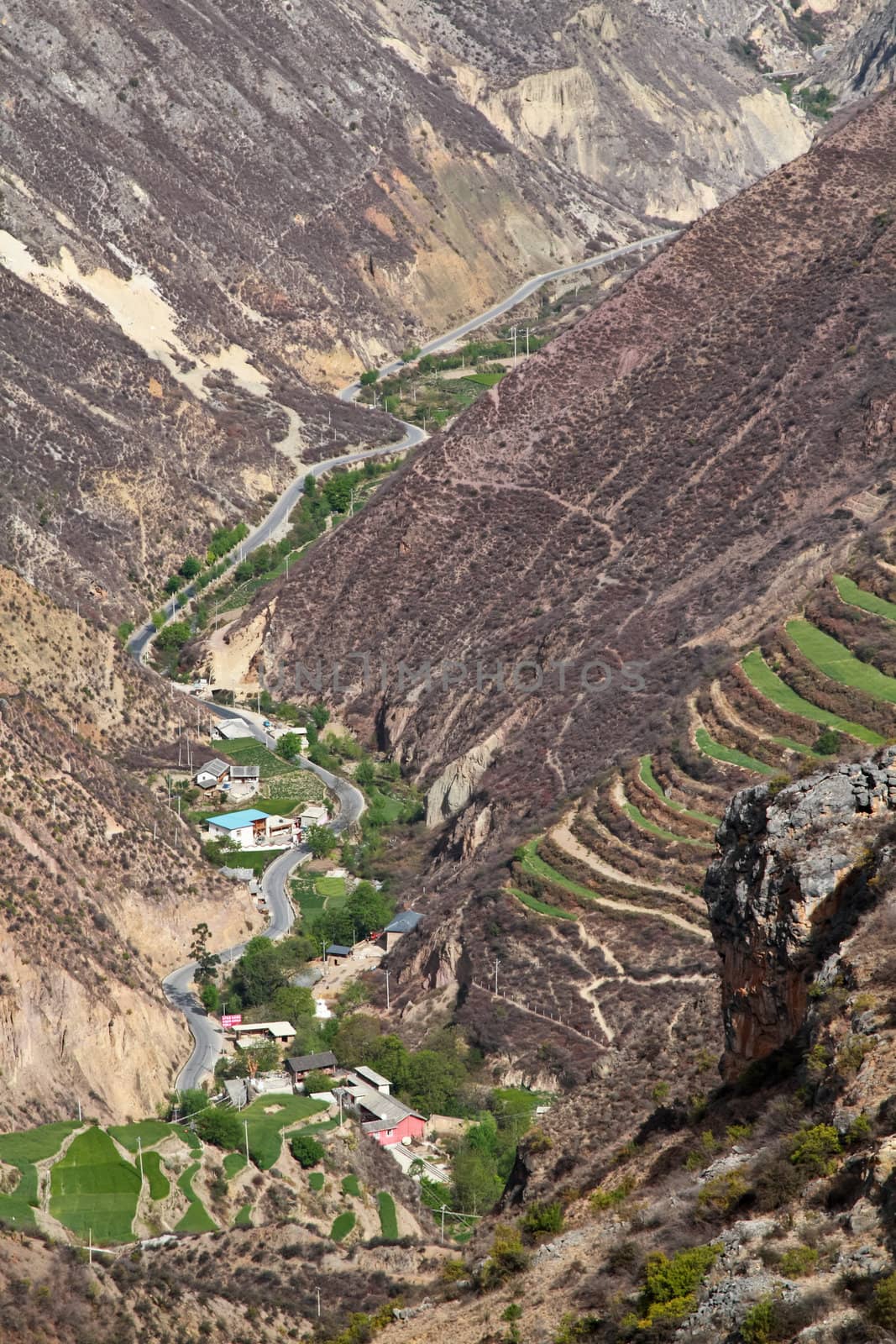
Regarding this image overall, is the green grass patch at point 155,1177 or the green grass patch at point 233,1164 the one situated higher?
the green grass patch at point 155,1177

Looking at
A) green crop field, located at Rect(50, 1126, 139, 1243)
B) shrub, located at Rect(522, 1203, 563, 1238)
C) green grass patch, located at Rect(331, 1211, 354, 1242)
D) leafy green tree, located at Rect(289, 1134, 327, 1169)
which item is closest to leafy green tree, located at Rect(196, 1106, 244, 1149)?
leafy green tree, located at Rect(289, 1134, 327, 1169)

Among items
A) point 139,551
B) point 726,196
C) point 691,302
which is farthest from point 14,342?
point 726,196

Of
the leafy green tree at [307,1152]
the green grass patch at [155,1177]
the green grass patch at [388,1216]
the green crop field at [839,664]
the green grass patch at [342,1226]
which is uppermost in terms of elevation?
the green grass patch at [155,1177]

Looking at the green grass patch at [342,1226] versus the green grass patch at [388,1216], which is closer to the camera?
the green grass patch at [342,1226]

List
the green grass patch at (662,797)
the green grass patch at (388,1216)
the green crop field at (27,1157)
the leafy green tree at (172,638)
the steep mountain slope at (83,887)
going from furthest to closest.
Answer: the leafy green tree at (172,638), the green grass patch at (662,797), the steep mountain slope at (83,887), the green grass patch at (388,1216), the green crop field at (27,1157)

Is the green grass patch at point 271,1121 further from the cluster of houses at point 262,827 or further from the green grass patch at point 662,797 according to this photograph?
the cluster of houses at point 262,827

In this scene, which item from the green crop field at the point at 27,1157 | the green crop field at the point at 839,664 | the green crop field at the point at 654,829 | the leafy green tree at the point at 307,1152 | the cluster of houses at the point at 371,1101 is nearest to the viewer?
the green crop field at the point at 27,1157

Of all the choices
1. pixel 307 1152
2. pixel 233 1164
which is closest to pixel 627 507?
pixel 307 1152

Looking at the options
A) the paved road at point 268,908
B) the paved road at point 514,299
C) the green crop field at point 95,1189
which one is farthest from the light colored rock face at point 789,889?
the paved road at point 514,299
